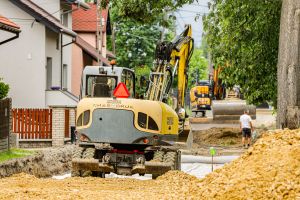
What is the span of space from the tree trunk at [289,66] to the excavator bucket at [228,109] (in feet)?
122

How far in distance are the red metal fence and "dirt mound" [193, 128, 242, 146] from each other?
10961 millimetres

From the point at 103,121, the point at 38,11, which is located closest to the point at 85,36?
the point at 38,11

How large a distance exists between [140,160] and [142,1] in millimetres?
6063

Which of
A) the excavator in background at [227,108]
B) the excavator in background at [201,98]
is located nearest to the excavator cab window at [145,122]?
the excavator in background at [227,108]

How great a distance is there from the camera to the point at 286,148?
1566 cm

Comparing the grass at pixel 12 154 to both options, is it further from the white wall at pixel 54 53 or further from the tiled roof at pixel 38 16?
the white wall at pixel 54 53

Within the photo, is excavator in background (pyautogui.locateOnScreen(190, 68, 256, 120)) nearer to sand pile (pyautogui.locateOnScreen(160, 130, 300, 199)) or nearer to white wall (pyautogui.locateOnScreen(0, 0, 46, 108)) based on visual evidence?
white wall (pyautogui.locateOnScreen(0, 0, 46, 108))

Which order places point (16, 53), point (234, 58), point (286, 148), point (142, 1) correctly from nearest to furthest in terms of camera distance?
point (286, 148), point (142, 1), point (234, 58), point (16, 53)

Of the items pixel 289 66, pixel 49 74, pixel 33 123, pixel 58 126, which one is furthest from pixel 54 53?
pixel 289 66

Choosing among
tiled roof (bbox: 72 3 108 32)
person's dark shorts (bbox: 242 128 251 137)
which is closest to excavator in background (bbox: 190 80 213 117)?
tiled roof (bbox: 72 3 108 32)

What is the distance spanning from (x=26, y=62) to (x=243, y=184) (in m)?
29.6

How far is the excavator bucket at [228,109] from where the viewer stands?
2354 inches

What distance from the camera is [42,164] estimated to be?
27.9 m

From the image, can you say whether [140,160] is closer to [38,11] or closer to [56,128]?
[56,128]
